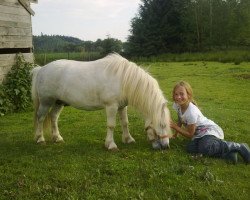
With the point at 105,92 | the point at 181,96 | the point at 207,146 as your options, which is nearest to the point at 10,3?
the point at 105,92

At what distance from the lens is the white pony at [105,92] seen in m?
6.38

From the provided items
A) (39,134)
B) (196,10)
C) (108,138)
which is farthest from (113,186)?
(196,10)

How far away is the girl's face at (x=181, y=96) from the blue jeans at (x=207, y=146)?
0.72m

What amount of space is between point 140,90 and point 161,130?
0.80 m

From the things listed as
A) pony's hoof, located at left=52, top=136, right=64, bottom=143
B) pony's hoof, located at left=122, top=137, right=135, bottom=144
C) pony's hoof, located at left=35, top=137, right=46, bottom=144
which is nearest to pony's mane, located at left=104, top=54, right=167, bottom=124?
pony's hoof, located at left=122, top=137, right=135, bottom=144

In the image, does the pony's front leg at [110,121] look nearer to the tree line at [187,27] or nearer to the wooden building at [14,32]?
the wooden building at [14,32]

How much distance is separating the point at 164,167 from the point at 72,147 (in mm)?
2220

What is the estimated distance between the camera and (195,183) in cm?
496

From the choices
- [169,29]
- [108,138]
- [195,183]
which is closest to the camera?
[195,183]

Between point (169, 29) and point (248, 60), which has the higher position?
point (169, 29)

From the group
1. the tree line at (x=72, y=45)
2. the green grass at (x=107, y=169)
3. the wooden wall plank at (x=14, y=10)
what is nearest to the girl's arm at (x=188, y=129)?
the green grass at (x=107, y=169)

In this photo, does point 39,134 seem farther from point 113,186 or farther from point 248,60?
point 248,60

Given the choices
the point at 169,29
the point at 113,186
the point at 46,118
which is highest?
the point at 169,29

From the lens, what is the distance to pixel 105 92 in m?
6.62
